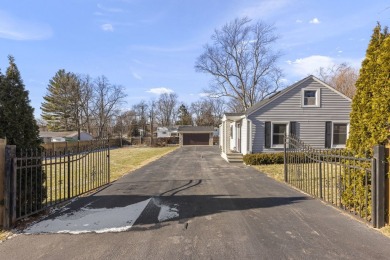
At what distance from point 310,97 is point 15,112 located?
650 inches

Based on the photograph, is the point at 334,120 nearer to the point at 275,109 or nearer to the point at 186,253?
the point at 275,109

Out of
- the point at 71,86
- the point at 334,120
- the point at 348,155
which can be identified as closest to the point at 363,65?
the point at 348,155

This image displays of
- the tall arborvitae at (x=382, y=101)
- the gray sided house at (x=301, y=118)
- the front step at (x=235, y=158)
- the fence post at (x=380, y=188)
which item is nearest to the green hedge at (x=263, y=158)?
the gray sided house at (x=301, y=118)

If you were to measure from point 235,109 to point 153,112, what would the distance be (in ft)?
96.6

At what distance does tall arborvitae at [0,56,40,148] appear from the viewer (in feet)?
17.5

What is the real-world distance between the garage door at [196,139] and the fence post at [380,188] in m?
48.8

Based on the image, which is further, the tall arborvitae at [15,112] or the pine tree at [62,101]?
the pine tree at [62,101]

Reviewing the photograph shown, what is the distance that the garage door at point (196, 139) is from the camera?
5353 centimetres

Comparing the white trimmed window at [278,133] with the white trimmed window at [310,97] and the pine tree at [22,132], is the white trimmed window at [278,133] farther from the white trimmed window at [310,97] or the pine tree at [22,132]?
the pine tree at [22,132]

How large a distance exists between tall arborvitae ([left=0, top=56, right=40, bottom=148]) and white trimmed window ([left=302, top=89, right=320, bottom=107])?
15.7 meters

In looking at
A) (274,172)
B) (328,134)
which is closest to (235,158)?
(274,172)

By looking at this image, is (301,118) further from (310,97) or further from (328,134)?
(328,134)

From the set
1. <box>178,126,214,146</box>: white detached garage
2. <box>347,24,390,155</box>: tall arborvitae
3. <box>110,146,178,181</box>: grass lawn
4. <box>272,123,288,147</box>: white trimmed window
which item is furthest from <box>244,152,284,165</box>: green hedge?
<box>178,126,214,146</box>: white detached garage

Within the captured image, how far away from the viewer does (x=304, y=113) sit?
1783 cm
